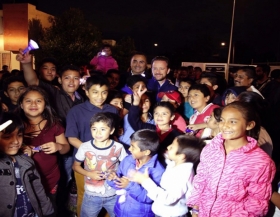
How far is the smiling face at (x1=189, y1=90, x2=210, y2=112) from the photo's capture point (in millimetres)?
4465

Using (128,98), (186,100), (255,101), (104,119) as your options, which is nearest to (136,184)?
(104,119)

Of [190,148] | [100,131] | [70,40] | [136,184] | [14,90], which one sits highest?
[70,40]

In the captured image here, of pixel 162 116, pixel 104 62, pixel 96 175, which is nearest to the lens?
pixel 96 175

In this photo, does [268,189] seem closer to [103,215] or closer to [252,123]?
[252,123]

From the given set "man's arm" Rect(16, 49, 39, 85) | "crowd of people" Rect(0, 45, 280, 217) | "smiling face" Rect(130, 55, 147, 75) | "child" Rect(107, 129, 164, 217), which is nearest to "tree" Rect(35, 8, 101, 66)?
"smiling face" Rect(130, 55, 147, 75)

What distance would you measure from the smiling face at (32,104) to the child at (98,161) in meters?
0.64

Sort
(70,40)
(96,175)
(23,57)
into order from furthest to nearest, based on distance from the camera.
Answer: (70,40) → (23,57) → (96,175)

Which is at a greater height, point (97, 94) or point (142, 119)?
point (97, 94)

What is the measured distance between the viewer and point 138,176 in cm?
290

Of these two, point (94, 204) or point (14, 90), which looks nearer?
point (94, 204)

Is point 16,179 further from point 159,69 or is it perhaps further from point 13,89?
point 159,69

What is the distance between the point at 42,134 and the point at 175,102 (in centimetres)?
213

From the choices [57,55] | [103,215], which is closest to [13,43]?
[57,55]

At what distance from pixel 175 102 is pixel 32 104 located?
2200mm
